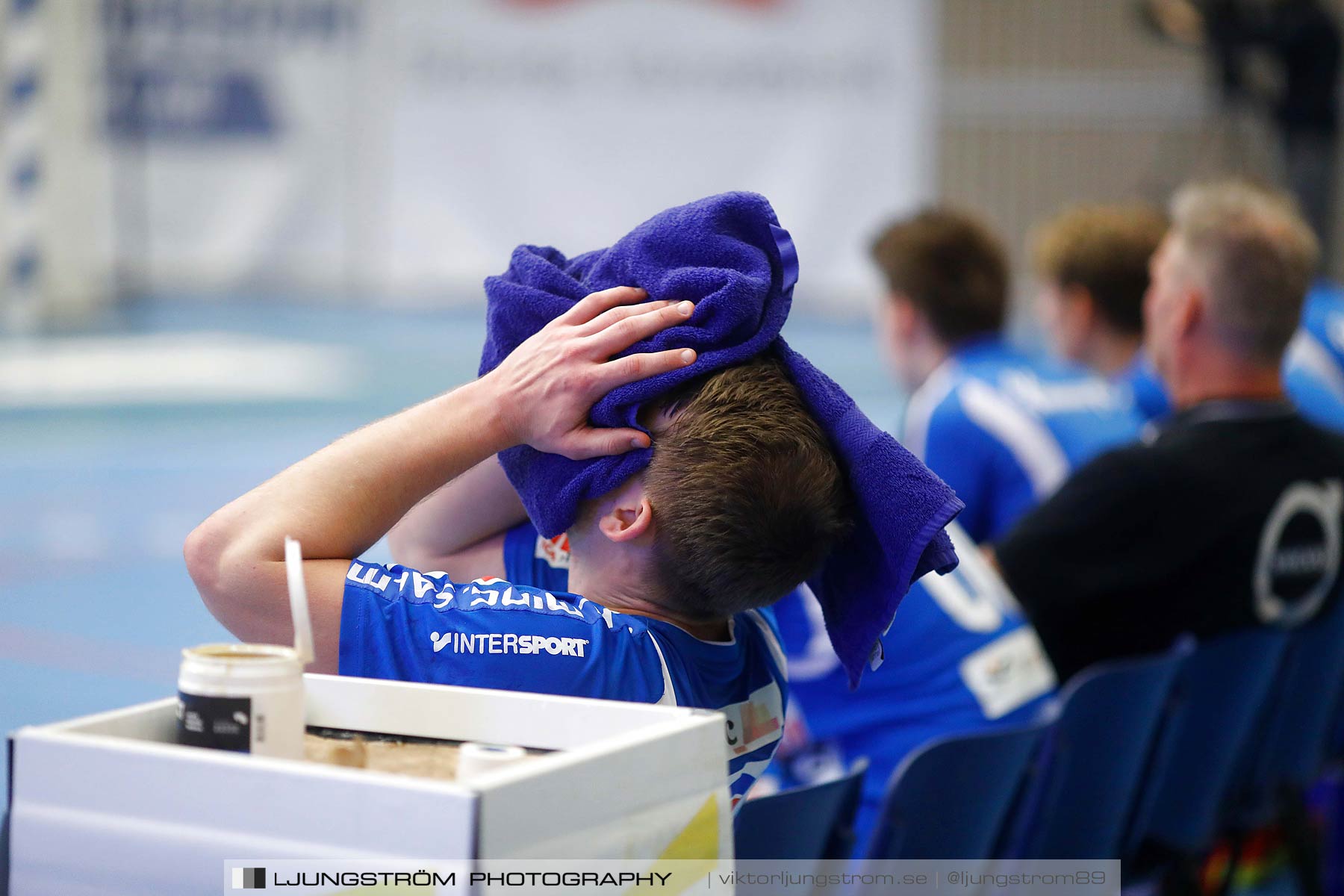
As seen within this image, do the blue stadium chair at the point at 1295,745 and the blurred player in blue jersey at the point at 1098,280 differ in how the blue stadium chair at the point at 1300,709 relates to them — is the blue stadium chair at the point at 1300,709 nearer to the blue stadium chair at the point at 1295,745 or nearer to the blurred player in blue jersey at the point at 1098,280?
the blue stadium chair at the point at 1295,745

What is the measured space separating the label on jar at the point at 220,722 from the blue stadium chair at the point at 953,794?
1.00 metres

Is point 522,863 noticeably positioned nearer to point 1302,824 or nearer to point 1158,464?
point 1158,464

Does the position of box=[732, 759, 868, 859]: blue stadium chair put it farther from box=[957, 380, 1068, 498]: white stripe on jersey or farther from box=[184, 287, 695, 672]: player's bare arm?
box=[957, 380, 1068, 498]: white stripe on jersey

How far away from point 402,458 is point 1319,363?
4299 mm

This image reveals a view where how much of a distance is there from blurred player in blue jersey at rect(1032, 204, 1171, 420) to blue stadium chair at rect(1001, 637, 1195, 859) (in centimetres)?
188

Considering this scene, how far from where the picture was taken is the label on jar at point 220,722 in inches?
40.1

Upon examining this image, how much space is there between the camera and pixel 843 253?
12539mm

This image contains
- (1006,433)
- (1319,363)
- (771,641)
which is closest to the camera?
(771,641)

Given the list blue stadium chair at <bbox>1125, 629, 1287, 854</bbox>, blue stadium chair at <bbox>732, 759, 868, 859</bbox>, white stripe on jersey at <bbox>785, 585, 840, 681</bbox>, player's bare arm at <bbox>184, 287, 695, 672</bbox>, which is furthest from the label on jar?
blue stadium chair at <bbox>1125, 629, 1287, 854</bbox>

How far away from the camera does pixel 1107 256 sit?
160 inches

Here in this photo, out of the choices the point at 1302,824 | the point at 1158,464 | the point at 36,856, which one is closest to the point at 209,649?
the point at 36,856

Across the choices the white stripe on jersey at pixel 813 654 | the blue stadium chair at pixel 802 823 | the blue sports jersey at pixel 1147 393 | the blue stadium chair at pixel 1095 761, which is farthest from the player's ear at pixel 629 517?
the blue sports jersey at pixel 1147 393

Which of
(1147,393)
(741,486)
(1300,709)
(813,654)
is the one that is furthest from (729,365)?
(1147,393)

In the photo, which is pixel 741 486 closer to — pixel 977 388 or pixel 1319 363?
pixel 977 388
